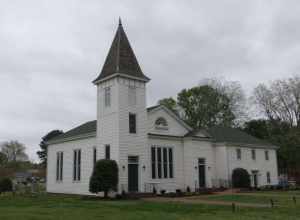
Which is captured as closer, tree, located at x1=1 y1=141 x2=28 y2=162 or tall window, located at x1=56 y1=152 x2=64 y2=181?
tall window, located at x1=56 y1=152 x2=64 y2=181

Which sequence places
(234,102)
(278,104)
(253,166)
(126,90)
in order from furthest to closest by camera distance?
1. (234,102)
2. (278,104)
3. (253,166)
4. (126,90)

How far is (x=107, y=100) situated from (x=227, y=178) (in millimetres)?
13389

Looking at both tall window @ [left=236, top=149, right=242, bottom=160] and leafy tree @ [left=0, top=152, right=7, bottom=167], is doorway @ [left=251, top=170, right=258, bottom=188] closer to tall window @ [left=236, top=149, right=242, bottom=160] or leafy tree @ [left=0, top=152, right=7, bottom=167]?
tall window @ [left=236, top=149, right=242, bottom=160]

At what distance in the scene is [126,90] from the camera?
1053 inches

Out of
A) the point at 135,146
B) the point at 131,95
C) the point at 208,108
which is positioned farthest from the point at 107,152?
the point at 208,108

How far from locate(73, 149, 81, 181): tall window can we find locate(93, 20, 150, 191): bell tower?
4.08m

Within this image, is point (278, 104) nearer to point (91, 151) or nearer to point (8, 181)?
point (91, 151)

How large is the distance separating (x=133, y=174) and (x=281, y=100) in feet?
107

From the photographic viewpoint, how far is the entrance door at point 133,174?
25.8 metres

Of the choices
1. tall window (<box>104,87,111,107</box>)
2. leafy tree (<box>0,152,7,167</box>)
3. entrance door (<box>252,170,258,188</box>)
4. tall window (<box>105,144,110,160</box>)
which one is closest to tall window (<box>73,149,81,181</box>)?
tall window (<box>105,144,110,160</box>)

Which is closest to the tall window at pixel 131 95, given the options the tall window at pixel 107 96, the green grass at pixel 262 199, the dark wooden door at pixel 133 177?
the tall window at pixel 107 96

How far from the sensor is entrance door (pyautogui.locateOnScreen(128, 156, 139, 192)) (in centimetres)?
2575

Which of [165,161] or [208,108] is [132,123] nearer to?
[165,161]

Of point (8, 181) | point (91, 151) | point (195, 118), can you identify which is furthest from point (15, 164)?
point (91, 151)
